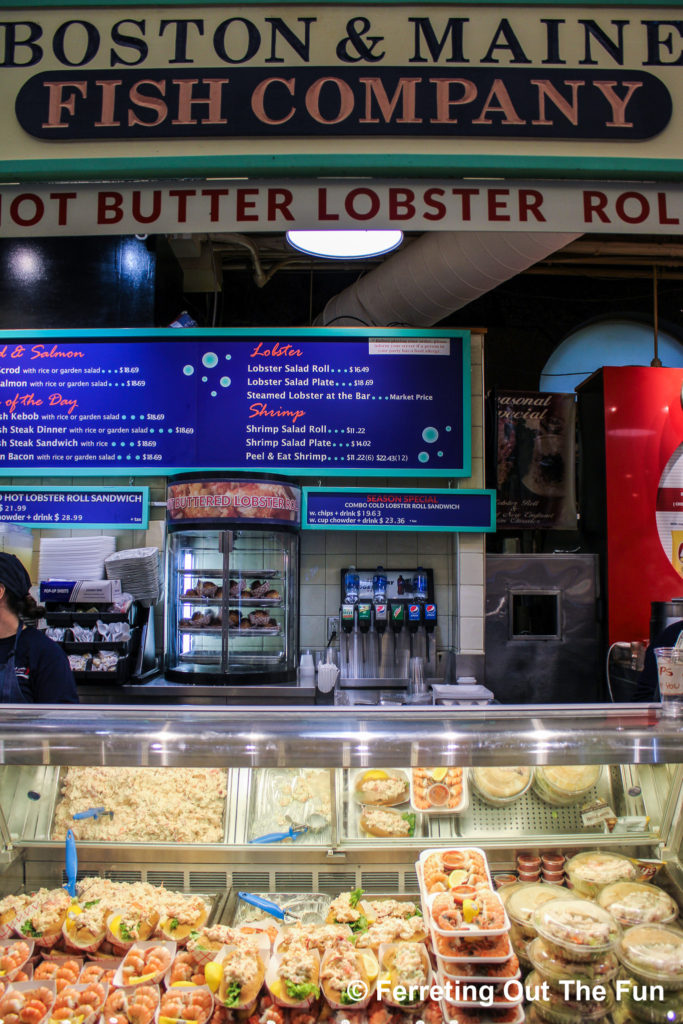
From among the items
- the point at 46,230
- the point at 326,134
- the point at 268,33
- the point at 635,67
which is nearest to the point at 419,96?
the point at 326,134

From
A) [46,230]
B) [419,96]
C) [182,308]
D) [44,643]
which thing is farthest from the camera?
[182,308]

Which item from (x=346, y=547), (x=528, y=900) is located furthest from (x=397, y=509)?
(x=528, y=900)

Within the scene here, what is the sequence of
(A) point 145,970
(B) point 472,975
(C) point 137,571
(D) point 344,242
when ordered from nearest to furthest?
1. (B) point 472,975
2. (A) point 145,970
3. (D) point 344,242
4. (C) point 137,571

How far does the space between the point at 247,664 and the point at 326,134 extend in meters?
3.94

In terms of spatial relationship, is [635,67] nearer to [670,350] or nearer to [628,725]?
[628,725]

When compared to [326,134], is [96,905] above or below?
below

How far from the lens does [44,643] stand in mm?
3191

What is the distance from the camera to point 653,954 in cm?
198

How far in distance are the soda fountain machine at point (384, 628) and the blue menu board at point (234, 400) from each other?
37.4 inches

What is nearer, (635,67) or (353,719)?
(635,67)

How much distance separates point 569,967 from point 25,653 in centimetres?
247

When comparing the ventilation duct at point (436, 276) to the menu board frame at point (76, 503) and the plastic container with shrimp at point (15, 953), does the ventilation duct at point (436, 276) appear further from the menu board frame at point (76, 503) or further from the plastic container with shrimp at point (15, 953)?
the plastic container with shrimp at point (15, 953)

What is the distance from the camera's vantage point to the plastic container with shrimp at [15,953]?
199cm

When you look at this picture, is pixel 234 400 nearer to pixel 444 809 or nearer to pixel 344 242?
pixel 344 242
